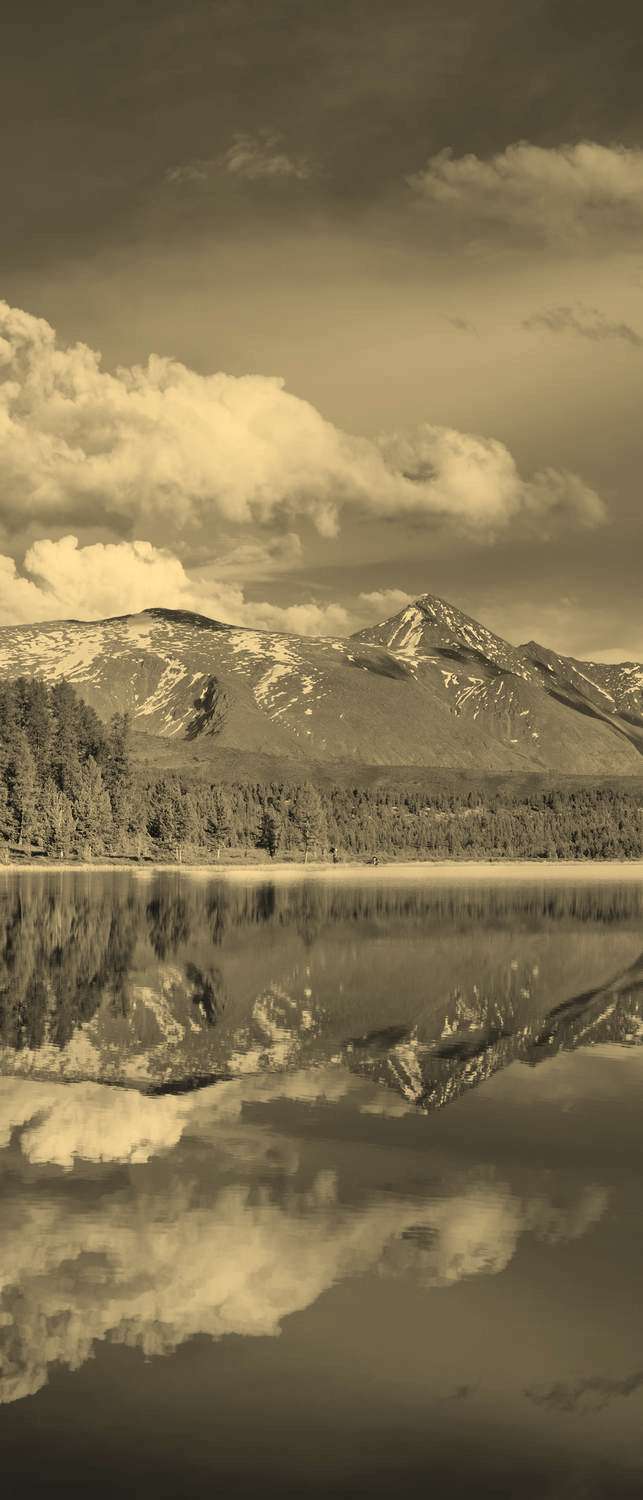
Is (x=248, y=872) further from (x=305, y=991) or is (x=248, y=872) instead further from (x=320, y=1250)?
(x=320, y=1250)

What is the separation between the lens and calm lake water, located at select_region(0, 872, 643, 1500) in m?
14.1

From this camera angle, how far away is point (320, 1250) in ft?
65.5

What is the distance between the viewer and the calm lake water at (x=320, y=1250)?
46.3 ft

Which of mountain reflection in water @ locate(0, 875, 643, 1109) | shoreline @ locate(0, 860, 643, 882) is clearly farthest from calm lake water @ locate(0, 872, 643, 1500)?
shoreline @ locate(0, 860, 643, 882)

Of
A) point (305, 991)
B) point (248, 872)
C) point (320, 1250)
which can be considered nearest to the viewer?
point (320, 1250)

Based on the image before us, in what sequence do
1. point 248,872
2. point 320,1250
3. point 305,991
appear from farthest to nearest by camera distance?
point 248,872 → point 305,991 → point 320,1250

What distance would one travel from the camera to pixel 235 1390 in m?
15.3

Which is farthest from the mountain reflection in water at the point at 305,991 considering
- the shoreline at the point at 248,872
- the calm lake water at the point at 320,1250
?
the shoreline at the point at 248,872

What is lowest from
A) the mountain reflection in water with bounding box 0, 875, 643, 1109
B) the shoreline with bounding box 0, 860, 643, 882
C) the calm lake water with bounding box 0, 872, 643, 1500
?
the shoreline with bounding box 0, 860, 643, 882

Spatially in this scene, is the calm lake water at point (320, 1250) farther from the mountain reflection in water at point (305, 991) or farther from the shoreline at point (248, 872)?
the shoreline at point (248, 872)

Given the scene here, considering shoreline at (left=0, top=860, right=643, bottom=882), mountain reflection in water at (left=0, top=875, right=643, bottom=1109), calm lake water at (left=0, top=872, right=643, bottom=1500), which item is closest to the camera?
calm lake water at (left=0, top=872, right=643, bottom=1500)

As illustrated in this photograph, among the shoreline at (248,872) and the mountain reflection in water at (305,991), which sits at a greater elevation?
the mountain reflection in water at (305,991)

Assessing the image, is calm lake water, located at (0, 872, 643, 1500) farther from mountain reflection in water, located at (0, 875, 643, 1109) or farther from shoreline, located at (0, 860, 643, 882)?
shoreline, located at (0, 860, 643, 882)

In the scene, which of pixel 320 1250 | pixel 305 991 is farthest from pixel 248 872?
pixel 320 1250
